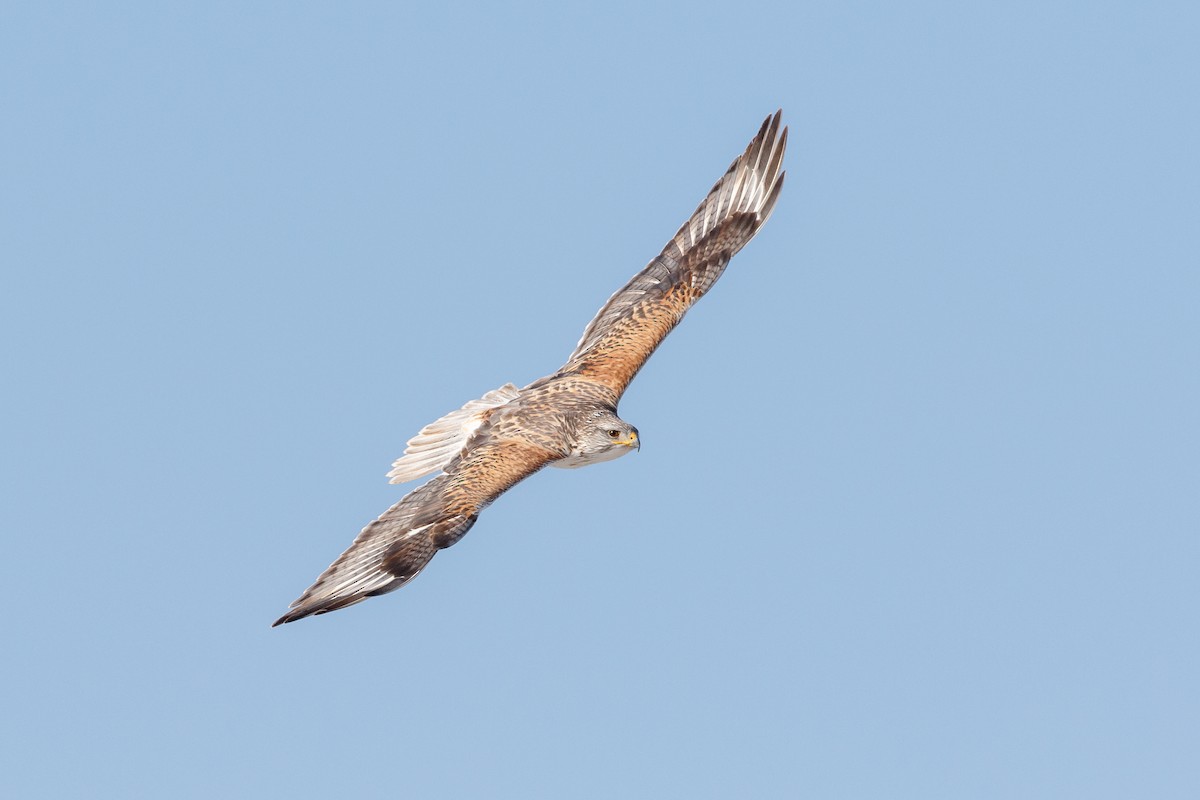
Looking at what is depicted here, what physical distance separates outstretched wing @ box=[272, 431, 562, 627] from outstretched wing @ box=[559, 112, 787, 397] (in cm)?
303

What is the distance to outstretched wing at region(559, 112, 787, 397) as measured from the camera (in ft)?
86.0

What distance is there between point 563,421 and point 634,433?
0.94 meters

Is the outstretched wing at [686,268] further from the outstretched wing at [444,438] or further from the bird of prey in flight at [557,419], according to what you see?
the outstretched wing at [444,438]

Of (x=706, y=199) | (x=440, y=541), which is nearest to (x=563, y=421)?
(x=440, y=541)

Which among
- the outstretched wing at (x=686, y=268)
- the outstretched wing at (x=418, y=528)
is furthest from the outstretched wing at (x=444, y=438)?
the outstretched wing at (x=686, y=268)

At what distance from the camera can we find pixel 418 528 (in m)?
22.0

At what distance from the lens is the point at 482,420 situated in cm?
2470

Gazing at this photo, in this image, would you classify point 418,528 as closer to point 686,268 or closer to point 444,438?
point 444,438

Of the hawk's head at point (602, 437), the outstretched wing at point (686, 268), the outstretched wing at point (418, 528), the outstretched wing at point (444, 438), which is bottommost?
the outstretched wing at point (418, 528)

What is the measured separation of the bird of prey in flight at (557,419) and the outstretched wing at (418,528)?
2 centimetres

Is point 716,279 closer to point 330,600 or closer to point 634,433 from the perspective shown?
point 634,433

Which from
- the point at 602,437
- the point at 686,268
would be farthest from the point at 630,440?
the point at 686,268

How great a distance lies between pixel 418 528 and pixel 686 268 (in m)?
7.21

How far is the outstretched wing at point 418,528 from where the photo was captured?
69.7 ft
